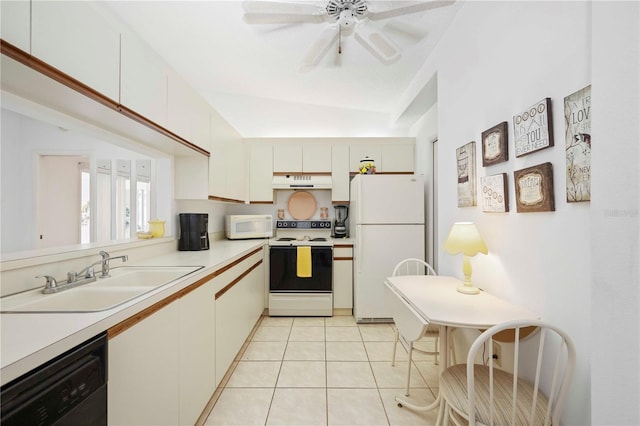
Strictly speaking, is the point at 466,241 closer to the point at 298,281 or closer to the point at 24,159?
the point at 298,281

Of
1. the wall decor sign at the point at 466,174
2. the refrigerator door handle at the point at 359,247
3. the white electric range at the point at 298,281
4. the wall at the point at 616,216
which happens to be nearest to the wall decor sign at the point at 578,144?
the wall at the point at 616,216

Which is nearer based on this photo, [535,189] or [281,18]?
[535,189]

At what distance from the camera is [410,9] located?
1.54m

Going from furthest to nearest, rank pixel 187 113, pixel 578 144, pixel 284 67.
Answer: pixel 284 67 < pixel 187 113 < pixel 578 144

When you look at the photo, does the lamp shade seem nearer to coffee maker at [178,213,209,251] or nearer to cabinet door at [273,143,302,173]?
coffee maker at [178,213,209,251]

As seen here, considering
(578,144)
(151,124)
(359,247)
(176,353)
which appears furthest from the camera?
(359,247)

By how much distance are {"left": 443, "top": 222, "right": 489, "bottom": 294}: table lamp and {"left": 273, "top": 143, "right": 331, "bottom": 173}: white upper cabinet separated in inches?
87.6

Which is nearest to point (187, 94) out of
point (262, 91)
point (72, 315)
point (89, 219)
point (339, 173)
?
point (89, 219)

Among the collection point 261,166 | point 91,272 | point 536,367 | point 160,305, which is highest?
point 261,166

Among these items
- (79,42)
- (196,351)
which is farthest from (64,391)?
(79,42)

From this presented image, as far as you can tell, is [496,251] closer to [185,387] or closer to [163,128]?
[185,387]

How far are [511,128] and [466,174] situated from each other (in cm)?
48

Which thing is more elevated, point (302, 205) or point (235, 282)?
point (302, 205)

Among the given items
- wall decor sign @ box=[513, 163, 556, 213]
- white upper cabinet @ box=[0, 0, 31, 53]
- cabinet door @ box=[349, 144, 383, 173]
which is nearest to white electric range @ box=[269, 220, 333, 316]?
cabinet door @ box=[349, 144, 383, 173]
